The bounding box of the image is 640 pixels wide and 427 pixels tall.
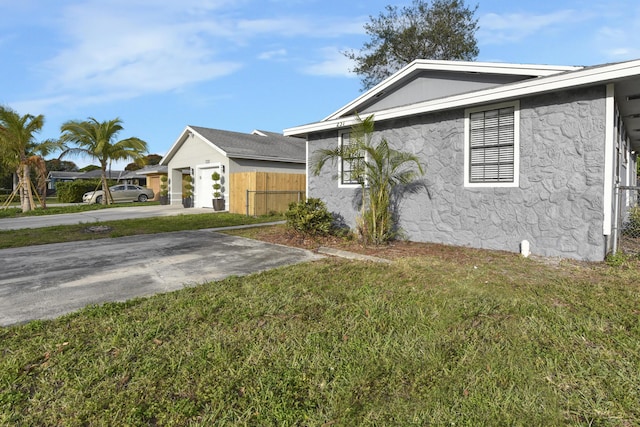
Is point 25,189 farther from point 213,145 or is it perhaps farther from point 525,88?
point 525,88

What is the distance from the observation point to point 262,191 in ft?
48.0

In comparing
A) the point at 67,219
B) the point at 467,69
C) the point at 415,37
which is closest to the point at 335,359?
the point at 467,69

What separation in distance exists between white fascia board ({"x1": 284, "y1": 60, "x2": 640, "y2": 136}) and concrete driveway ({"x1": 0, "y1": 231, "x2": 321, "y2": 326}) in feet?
12.4

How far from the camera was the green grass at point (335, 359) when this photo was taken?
1.99m

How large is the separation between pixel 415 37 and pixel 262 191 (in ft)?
61.5

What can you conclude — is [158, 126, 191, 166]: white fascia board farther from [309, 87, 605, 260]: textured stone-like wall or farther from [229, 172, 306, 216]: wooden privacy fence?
[309, 87, 605, 260]: textured stone-like wall

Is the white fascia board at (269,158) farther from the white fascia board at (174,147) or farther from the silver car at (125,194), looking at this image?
the silver car at (125,194)

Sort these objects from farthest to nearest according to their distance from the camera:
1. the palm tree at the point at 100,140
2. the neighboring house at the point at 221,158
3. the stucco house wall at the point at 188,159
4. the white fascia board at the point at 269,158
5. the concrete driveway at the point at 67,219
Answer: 1. the palm tree at the point at 100,140
2. the stucco house wall at the point at 188,159
3. the neighboring house at the point at 221,158
4. the white fascia board at the point at 269,158
5. the concrete driveway at the point at 67,219

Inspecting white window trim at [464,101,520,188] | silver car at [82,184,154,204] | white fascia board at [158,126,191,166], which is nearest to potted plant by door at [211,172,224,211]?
white fascia board at [158,126,191,166]

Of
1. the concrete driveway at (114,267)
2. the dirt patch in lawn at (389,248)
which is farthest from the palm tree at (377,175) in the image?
the concrete driveway at (114,267)

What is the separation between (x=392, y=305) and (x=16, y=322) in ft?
12.1

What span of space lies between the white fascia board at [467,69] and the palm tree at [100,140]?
Result: 17.2 meters

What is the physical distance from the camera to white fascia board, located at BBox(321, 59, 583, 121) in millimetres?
6866

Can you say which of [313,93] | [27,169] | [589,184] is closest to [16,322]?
[589,184]
